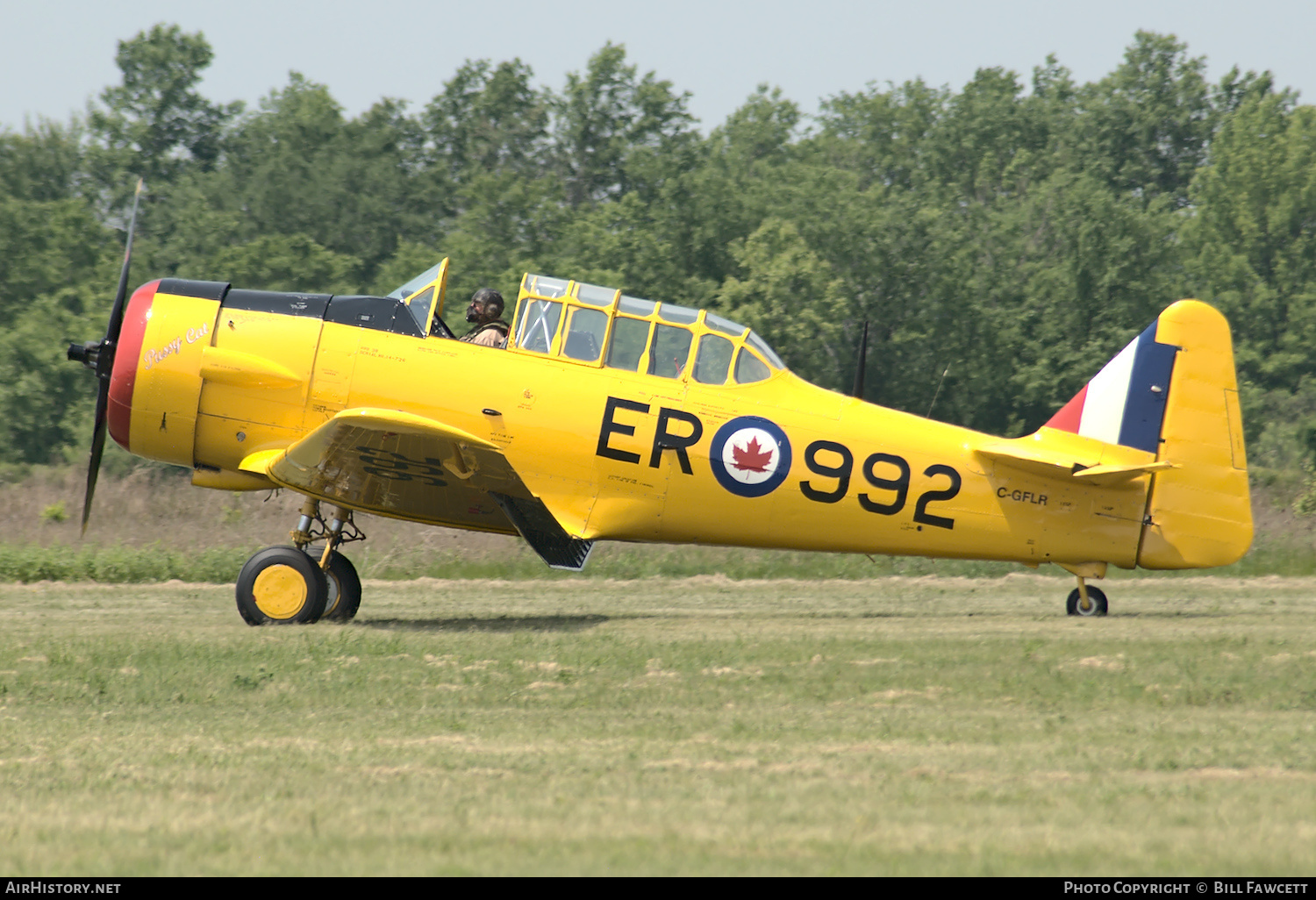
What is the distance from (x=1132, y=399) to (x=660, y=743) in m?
6.18

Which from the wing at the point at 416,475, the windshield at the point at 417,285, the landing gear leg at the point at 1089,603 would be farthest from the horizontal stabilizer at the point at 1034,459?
the windshield at the point at 417,285

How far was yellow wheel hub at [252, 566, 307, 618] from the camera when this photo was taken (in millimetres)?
10211

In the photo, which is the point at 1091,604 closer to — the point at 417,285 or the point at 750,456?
the point at 750,456

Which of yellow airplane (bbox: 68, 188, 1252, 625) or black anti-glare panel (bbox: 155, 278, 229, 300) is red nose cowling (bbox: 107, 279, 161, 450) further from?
black anti-glare panel (bbox: 155, 278, 229, 300)

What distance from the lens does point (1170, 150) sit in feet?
168

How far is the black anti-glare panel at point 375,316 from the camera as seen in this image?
1046cm

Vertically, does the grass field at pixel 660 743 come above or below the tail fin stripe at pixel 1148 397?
below

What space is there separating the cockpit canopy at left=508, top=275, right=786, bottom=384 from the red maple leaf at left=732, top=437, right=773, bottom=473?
0.55 meters

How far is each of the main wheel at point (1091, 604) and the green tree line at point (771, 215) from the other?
581 inches

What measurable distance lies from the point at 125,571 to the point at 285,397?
5.73m

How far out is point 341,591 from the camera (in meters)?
10.8

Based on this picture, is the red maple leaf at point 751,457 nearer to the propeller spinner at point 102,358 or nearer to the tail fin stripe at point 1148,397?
the tail fin stripe at point 1148,397

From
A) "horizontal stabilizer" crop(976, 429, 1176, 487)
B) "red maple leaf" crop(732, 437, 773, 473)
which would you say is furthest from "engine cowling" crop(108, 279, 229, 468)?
"horizontal stabilizer" crop(976, 429, 1176, 487)
